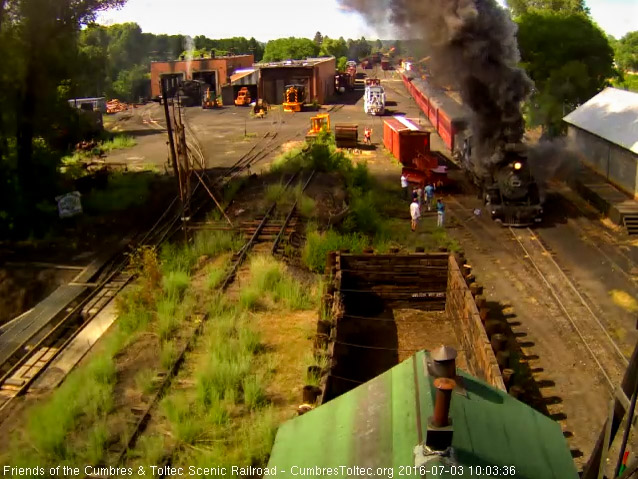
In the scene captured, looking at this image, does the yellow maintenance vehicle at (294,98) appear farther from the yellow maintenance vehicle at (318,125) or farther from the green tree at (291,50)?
the green tree at (291,50)

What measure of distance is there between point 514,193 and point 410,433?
17.7 m

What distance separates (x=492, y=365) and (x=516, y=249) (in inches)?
397

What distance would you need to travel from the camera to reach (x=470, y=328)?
11.4 m

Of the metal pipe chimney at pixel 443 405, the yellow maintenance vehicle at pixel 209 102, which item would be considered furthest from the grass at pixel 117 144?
the metal pipe chimney at pixel 443 405

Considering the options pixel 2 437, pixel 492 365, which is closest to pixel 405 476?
pixel 492 365

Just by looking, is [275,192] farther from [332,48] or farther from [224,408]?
[332,48]

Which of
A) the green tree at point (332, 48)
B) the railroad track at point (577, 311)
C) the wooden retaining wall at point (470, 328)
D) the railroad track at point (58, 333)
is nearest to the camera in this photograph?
the wooden retaining wall at point (470, 328)

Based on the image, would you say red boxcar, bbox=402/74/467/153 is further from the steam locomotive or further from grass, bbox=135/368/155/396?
grass, bbox=135/368/155/396

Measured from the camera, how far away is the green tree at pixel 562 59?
35188mm

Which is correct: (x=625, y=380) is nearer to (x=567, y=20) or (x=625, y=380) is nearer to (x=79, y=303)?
(x=79, y=303)

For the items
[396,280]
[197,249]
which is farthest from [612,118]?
[197,249]

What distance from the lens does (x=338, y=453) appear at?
4.30 m

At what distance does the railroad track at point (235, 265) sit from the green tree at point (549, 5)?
107ft

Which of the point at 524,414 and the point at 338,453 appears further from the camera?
the point at 524,414
